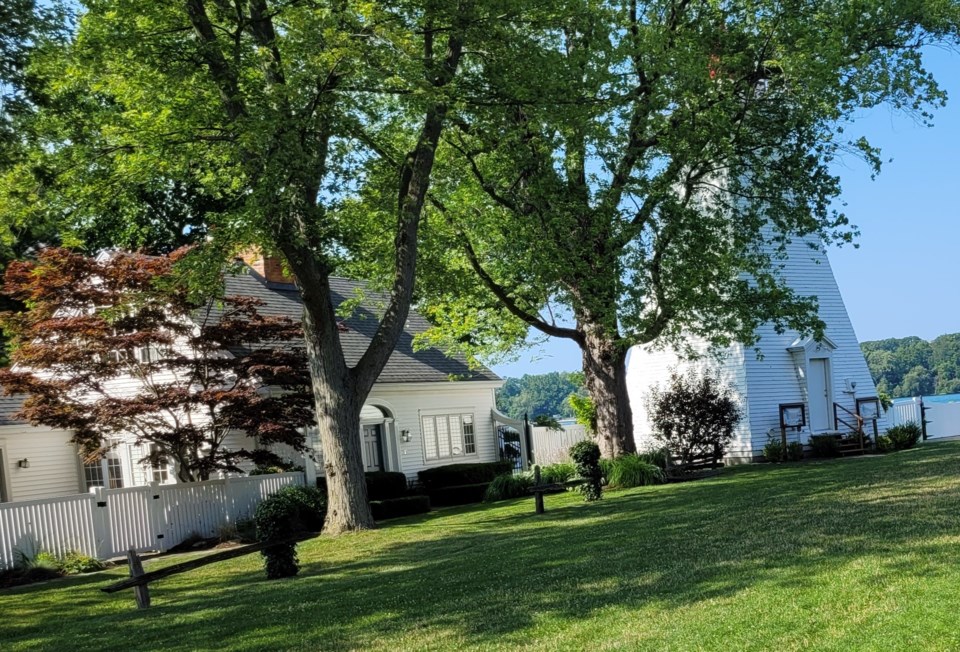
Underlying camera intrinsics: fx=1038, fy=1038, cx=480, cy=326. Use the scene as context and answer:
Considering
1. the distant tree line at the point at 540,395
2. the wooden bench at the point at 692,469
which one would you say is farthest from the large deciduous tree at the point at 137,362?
the distant tree line at the point at 540,395

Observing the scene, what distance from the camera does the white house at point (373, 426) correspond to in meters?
27.1

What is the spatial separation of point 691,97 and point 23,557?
54.4 ft

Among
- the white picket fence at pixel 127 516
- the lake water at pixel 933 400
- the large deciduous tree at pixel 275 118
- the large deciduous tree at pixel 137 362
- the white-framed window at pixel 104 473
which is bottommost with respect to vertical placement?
the lake water at pixel 933 400

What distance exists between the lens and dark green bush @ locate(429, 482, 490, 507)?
97.9ft

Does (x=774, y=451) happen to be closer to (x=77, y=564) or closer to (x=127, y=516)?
(x=127, y=516)

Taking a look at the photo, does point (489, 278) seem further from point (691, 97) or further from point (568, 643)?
point (568, 643)

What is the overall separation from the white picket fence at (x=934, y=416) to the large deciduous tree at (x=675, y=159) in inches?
601

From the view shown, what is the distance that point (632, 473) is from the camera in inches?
1014

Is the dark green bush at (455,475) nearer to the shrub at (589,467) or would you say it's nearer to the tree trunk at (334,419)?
the shrub at (589,467)

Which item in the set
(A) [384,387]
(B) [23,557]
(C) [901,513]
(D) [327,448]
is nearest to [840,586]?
(C) [901,513]

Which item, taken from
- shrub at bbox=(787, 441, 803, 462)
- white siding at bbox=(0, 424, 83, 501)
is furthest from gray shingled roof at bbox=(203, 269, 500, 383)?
shrub at bbox=(787, 441, 803, 462)

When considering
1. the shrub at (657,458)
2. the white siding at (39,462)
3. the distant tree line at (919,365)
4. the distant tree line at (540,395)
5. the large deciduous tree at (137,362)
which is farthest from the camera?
the distant tree line at (540,395)

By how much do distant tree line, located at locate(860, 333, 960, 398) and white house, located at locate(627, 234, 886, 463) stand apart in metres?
56.9

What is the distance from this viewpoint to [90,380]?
22609 mm
